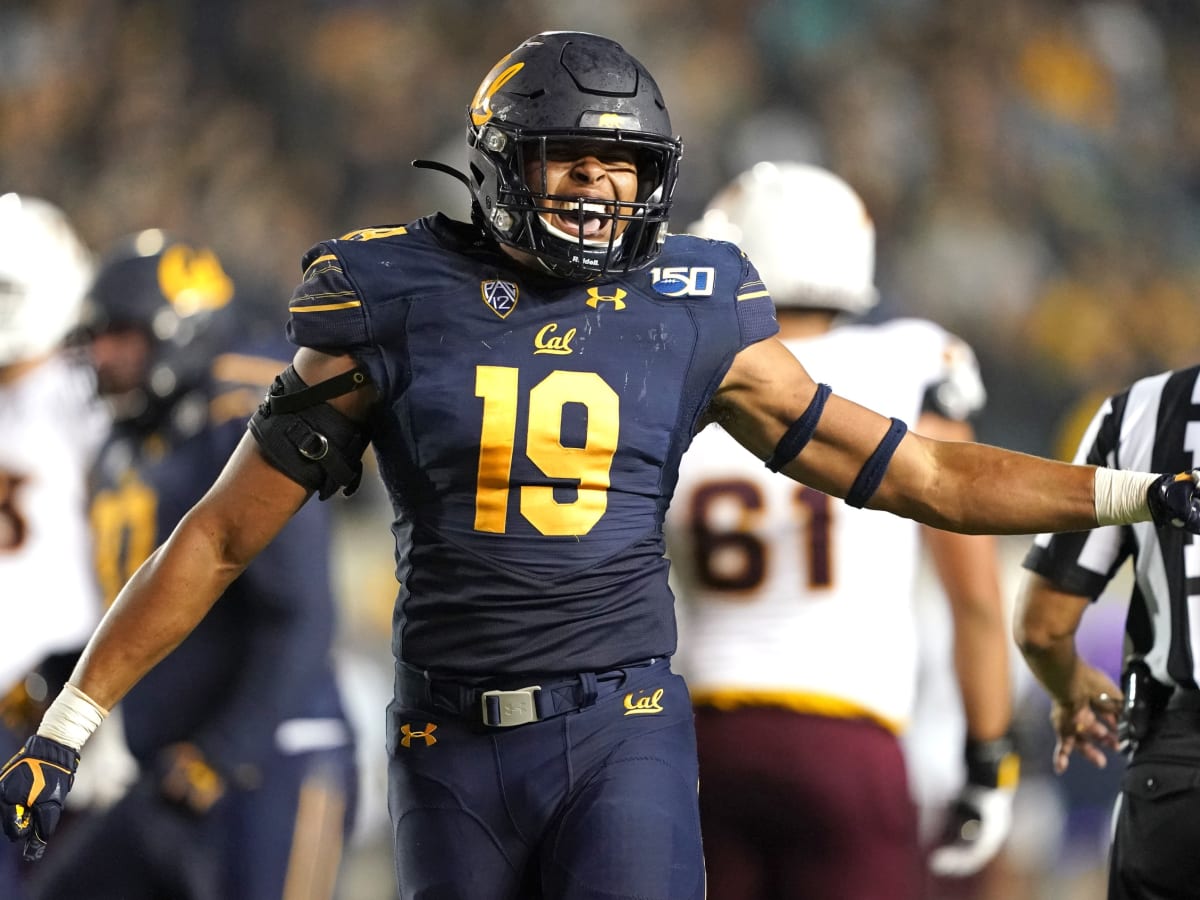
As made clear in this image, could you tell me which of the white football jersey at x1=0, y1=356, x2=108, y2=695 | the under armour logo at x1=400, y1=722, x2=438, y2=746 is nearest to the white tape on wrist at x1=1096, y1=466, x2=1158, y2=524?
the under armour logo at x1=400, y1=722, x2=438, y2=746

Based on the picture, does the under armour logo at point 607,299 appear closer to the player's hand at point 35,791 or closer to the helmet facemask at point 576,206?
the helmet facemask at point 576,206

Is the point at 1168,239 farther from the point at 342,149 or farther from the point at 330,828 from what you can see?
the point at 330,828

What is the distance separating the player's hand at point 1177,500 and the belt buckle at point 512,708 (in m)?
1.01

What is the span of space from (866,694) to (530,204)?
59.1 inches

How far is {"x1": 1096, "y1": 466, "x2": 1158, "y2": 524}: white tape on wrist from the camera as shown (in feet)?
9.39

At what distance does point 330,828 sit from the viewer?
460 cm

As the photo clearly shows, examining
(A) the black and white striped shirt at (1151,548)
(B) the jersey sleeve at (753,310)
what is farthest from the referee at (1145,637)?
(B) the jersey sleeve at (753,310)

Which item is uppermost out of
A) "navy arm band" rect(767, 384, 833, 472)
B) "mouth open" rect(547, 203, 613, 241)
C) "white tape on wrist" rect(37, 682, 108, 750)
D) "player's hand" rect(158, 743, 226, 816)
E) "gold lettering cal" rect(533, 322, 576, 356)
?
"mouth open" rect(547, 203, 613, 241)

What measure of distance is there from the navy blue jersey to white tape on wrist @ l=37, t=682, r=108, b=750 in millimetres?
1451

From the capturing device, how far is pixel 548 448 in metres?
2.78

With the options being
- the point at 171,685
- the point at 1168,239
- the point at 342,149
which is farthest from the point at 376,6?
the point at 171,685

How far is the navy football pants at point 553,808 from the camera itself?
8.80 feet

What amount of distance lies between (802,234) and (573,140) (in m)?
1.38

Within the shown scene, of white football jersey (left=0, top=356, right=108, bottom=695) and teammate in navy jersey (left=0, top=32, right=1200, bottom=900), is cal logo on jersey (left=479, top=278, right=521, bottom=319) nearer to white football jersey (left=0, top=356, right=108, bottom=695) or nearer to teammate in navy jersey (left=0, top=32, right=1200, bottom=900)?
teammate in navy jersey (left=0, top=32, right=1200, bottom=900)
